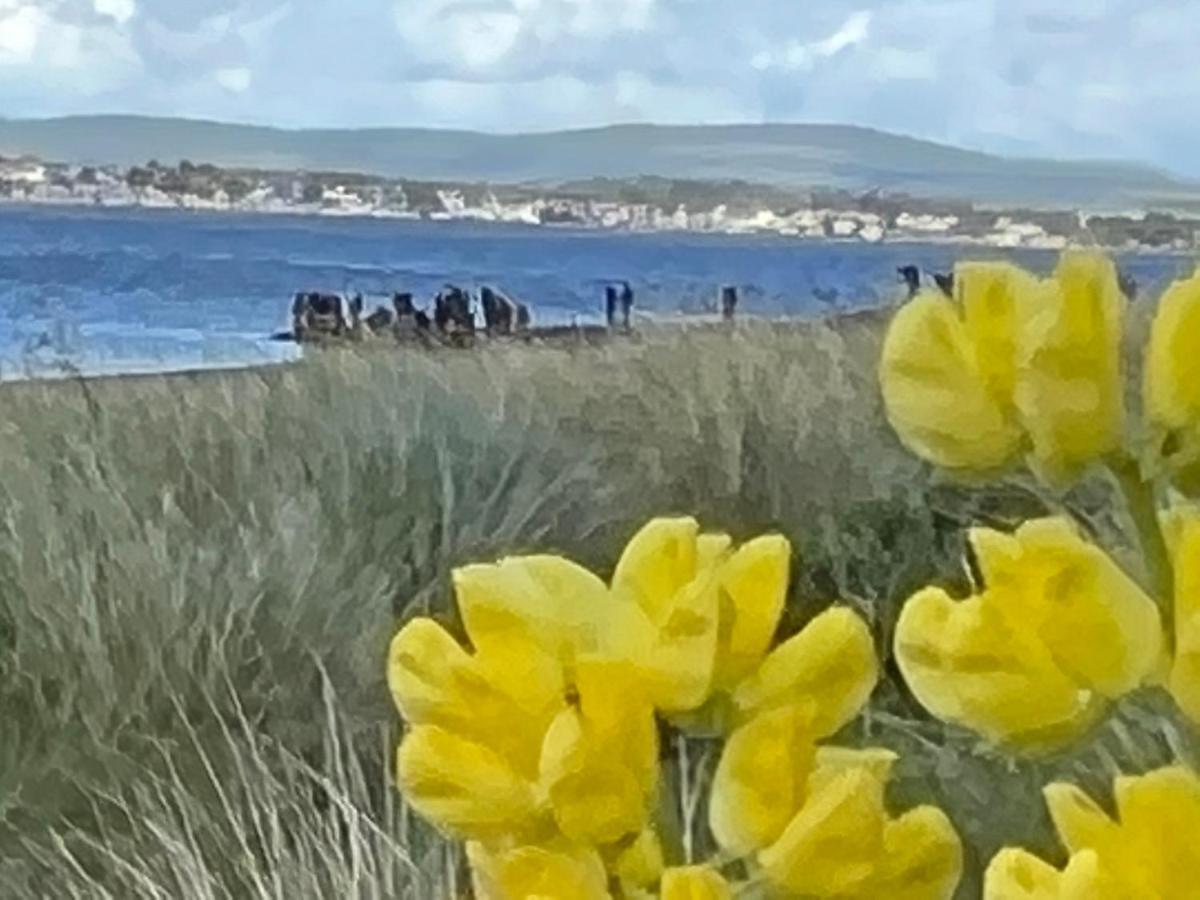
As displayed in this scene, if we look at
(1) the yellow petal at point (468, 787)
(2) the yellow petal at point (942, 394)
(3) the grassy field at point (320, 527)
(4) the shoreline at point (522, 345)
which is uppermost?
(2) the yellow petal at point (942, 394)

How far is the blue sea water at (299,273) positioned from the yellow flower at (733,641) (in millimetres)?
572

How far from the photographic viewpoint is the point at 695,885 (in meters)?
0.21

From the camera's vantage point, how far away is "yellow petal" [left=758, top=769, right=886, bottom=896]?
0.21m

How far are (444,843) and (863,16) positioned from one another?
398mm

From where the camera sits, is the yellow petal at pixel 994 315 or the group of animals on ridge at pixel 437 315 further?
the group of animals on ridge at pixel 437 315

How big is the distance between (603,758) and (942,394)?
0.05 m

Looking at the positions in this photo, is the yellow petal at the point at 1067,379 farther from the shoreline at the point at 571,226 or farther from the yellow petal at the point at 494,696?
the shoreline at the point at 571,226

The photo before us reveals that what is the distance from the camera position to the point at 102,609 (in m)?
0.89

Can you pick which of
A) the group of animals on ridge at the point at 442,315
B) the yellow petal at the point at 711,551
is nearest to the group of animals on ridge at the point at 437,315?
the group of animals on ridge at the point at 442,315

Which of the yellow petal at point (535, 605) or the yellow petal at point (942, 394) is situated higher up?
the yellow petal at point (942, 394)

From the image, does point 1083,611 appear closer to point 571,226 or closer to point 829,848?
point 829,848

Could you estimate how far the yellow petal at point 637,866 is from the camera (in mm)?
219

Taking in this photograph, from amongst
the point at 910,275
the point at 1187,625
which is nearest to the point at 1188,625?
the point at 1187,625

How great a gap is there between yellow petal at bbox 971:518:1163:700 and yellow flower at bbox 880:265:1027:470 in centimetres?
1
